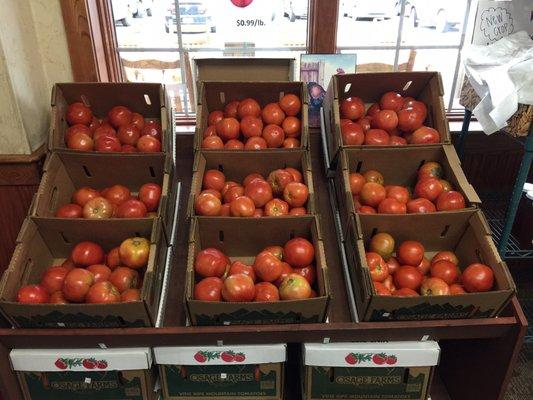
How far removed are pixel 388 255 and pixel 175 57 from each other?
143 centimetres

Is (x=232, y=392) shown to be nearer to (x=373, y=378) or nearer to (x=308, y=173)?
(x=373, y=378)

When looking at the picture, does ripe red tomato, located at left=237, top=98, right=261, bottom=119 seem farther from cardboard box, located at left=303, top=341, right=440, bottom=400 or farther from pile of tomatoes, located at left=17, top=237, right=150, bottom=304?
cardboard box, located at left=303, top=341, right=440, bottom=400

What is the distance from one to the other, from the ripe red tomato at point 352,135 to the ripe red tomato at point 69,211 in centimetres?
107

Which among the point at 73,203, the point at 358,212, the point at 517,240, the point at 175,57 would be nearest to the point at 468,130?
the point at 517,240

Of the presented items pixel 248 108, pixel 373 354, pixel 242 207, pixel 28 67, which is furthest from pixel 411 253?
pixel 28 67

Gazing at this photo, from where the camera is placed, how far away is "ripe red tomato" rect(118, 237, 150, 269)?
1.50m

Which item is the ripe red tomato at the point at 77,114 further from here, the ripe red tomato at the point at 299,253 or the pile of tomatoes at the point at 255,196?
the ripe red tomato at the point at 299,253

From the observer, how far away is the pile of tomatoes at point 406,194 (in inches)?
64.1

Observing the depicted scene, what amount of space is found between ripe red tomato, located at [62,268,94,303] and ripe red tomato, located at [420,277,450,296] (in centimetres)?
110

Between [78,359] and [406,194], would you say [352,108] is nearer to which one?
[406,194]

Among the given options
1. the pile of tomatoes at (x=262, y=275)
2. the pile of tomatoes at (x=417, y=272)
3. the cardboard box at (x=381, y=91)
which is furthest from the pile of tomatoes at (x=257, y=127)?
the pile of tomatoes at (x=417, y=272)

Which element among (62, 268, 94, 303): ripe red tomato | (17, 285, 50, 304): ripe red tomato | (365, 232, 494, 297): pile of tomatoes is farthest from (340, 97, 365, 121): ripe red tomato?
(17, 285, 50, 304): ripe red tomato

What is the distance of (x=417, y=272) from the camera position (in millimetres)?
1523

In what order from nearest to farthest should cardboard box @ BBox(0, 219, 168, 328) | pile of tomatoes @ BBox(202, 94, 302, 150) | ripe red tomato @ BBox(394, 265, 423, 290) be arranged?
cardboard box @ BBox(0, 219, 168, 328) < ripe red tomato @ BBox(394, 265, 423, 290) < pile of tomatoes @ BBox(202, 94, 302, 150)
